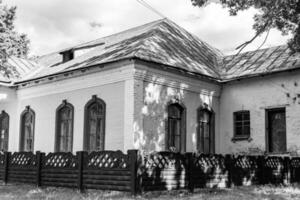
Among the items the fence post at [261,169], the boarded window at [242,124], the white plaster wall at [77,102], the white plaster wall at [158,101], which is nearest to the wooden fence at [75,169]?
the white plaster wall at [77,102]

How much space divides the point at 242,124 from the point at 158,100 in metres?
4.38

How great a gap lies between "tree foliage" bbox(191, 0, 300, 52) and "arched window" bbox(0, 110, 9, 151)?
35.7ft

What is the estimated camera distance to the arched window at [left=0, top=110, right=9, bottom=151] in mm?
21344

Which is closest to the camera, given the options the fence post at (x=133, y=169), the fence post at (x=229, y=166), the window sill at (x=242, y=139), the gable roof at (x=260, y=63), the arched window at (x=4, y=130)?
the fence post at (x=133, y=169)

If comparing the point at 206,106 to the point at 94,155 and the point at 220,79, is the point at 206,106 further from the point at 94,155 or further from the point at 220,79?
the point at 94,155

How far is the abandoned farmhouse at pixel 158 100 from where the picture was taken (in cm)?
1596

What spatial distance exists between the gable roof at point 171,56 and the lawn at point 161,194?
17.0 feet

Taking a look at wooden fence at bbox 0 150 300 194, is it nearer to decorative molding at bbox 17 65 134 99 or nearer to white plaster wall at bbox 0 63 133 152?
white plaster wall at bbox 0 63 133 152

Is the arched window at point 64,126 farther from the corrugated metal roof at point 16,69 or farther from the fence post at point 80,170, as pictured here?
the fence post at point 80,170

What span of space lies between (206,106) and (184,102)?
57.5 inches

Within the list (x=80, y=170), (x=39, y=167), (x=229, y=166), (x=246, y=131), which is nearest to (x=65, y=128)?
(x=39, y=167)

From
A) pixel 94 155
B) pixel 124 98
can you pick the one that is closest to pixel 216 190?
pixel 94 155

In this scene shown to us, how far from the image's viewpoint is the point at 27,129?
20.5 meters

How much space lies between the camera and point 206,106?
18.6 metres
